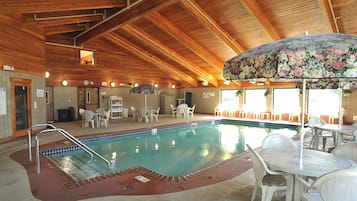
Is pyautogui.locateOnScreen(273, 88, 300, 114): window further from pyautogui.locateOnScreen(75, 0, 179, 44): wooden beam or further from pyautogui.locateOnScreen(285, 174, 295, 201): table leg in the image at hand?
pyautogui.locateOnScreen(285, 174, 295, 201): table leg

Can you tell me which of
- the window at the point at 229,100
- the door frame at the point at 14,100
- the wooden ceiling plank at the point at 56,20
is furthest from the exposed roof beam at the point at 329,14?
the door frame at the point at 14,100

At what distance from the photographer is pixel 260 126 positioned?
35.6ft

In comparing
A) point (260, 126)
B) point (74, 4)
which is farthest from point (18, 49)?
point (260, 126)

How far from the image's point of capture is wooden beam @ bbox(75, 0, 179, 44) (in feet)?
20.5

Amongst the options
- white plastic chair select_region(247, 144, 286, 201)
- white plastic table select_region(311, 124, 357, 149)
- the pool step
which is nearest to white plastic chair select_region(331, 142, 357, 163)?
white plastic chair select_region(247, 144, 286, 201)

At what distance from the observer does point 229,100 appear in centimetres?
1422

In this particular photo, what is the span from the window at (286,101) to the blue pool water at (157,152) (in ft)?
15.9

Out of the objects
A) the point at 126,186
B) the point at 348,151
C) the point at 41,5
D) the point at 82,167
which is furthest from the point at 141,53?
the point at 348,151

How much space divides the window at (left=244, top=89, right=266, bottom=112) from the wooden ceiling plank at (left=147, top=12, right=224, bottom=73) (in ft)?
10.9

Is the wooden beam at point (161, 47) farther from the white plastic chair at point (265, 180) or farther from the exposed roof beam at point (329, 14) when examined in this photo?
the white plastic chair at point (265, 180)

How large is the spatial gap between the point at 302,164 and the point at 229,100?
40.1ft

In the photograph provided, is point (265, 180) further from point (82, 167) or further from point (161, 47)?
point (161, 47)

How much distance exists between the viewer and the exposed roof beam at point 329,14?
5.63 metres

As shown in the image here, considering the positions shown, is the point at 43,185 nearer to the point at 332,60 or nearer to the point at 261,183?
the point at 261,183
